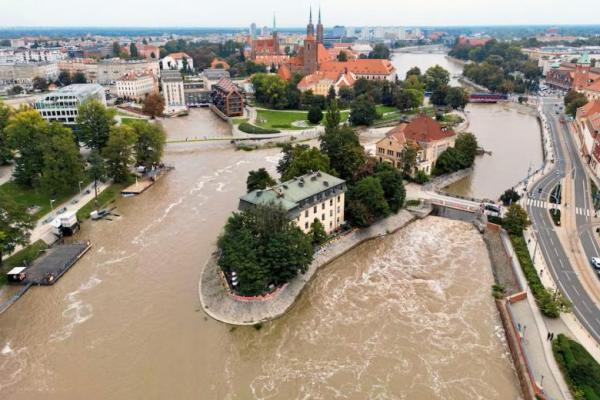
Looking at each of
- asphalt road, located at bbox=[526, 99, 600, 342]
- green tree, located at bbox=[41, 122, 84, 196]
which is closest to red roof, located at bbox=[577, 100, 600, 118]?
asphalt road, located at bbox=[526, 99, 600, 342]

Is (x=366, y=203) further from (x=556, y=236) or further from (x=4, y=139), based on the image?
(x=4, y=139)

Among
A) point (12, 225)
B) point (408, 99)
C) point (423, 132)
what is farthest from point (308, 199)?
point (408, 99)

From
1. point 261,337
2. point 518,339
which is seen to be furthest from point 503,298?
point 261,337

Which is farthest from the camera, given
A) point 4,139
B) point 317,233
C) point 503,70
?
point 503,70

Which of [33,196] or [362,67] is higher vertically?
[362,67]

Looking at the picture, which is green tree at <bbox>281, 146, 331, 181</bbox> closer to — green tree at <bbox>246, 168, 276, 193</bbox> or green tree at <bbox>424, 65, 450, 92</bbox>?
green tree at <bbox>246, 168, 276, 193</bbox>

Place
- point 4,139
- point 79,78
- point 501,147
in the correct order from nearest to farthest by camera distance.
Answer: point 4,139
point 501,147
point 79,78

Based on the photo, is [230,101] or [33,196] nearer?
[33,196]

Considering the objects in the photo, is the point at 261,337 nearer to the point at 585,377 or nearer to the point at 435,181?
the point at 585,377
